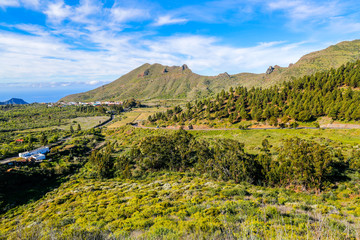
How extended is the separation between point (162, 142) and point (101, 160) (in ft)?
49.4

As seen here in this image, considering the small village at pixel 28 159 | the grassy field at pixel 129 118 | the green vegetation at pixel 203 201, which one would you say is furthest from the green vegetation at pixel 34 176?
the grassy field at pixel 129 118

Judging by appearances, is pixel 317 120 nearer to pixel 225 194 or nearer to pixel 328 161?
pixel 328 161

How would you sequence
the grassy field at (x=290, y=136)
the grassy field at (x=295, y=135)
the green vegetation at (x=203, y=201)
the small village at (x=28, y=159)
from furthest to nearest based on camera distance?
the small village at (x=28, y=159) < the grassy field at (x=295, y=135) < the grassy field at (x=290, y=136) < the green vegetation at (x=203, y=201)

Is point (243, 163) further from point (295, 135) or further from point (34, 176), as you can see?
point (34, 176)

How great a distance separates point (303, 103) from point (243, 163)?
58919mm

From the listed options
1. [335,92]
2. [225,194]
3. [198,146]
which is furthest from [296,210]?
[335,92]

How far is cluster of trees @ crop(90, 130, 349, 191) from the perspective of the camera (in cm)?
2086

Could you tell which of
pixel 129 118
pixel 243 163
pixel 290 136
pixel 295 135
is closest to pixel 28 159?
pixel 243 163

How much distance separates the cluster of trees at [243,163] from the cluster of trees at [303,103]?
31.4 m

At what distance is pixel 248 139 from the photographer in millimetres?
50688

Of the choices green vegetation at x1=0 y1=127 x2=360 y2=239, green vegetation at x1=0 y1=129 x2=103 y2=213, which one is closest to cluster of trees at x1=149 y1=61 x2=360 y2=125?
green vegetation at x1=0 y1=127 x2=360 y2=239

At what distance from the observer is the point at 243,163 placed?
23547 millimetres

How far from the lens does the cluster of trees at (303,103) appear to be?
52250 millimetres

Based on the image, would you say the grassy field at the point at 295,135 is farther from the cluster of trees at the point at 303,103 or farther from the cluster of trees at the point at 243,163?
the cluster of trees at the point at 243,163
